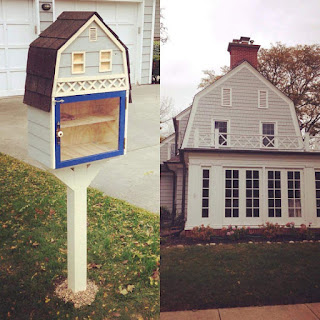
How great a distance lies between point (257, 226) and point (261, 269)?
9.2 inches

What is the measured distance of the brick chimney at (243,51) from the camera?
100 inches

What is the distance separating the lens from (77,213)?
2420 mm

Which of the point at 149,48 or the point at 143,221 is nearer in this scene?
the point at 143,221

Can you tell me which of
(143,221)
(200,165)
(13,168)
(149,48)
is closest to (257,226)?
(200,165)

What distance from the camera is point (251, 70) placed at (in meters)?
2.54

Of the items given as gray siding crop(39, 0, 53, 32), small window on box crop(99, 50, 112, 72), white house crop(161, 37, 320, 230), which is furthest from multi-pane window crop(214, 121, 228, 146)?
gray siding crop(39, 0, 53, 32)

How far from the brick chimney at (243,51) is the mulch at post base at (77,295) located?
1.38 m

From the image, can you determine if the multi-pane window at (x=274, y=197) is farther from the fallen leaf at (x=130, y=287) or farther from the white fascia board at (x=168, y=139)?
the fallen leaf at (x=130, y=287)

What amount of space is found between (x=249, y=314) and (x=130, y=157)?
6.15 feet

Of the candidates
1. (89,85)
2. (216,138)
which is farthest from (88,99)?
(216,138)

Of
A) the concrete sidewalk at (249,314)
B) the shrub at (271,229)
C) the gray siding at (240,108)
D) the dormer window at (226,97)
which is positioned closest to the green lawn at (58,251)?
the concrete sidewalk at (249,314)

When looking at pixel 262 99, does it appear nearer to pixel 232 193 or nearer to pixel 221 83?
pixel 221 83

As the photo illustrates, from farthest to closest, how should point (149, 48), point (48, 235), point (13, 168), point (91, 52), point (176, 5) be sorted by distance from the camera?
point (149, 48) → point (13, 168) → point (48, 235) → point (176, 5) → point (91, 52)

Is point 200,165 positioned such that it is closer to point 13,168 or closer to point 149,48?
point 13,168
